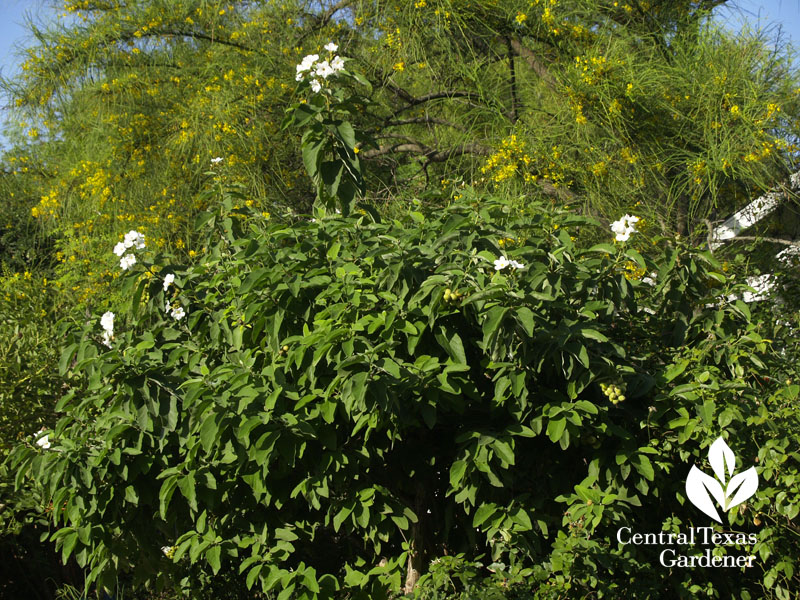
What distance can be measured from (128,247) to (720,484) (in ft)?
7.89

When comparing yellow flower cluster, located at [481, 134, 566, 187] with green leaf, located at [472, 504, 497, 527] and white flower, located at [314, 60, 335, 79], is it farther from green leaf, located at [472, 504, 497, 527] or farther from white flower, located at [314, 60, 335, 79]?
green leaf, located at [472, 504, 497, 527]

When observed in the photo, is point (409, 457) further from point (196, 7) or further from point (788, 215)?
point (196, 7)

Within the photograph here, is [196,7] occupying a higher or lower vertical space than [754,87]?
higher

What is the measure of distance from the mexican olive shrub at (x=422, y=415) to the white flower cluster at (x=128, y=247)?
0.25ft

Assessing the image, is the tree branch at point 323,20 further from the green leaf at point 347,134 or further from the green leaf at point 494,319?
the green leaf at point 494,319

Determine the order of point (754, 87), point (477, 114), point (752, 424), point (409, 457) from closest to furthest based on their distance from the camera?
1. point (752, 424)
2. point (409, 457)
3. point (754, 87)
4. point (477, 114)

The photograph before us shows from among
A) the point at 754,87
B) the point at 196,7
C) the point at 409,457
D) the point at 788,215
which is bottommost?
the point at 409,457

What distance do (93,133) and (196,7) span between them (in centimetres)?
142

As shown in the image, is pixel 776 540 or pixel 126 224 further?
A: pixel 126 224

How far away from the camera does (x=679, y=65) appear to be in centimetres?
569

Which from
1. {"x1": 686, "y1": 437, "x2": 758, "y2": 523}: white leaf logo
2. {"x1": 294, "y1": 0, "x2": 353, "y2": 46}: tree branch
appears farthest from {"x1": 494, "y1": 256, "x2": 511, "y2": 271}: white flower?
{"x1": 294, "y1": 0, "x2": 353, "y2": 46}: tree branch

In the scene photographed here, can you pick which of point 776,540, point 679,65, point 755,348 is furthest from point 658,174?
point 776,540

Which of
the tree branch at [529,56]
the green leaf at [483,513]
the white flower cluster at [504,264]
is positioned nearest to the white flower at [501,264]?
the white flower cluster at [504,264]

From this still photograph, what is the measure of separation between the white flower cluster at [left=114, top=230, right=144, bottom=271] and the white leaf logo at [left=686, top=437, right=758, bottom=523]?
7.38ft
